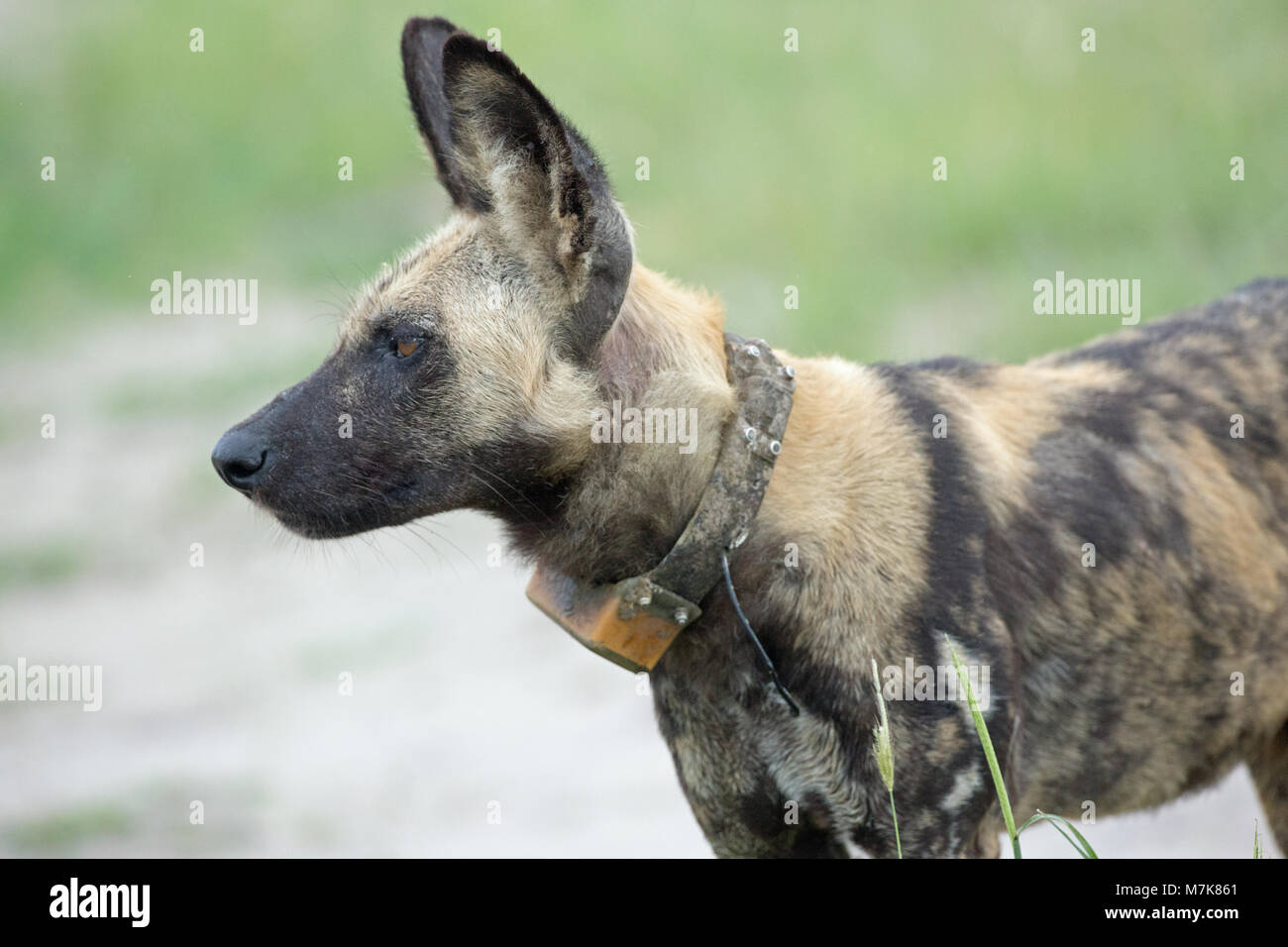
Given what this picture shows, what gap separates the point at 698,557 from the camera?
3.12 metres

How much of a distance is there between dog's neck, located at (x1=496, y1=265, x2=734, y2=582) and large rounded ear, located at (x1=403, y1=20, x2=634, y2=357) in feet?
0.32

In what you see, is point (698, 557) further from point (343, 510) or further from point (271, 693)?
point (271, 693)

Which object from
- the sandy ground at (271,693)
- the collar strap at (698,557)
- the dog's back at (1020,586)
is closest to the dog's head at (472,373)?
the collar strap at (698,557)

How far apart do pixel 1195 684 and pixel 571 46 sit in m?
9.00

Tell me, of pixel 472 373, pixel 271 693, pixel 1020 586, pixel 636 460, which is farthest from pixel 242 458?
pixel 271 693

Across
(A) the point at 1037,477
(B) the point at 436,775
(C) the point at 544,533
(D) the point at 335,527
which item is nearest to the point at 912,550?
(A) the point at 1037,477

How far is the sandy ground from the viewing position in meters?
6.14

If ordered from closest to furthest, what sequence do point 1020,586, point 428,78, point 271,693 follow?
point 1020,586, point 428,78, point 271,693

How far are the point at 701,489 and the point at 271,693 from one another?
15.1 ft

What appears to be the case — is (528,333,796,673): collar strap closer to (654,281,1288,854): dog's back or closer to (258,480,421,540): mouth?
(654,281,1288,854): dog's back

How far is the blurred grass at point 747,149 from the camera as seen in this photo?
32.7 ft

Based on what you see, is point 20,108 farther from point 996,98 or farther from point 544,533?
point 544,533

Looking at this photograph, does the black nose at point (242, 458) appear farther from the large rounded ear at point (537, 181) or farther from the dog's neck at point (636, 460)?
the large rounded ear at point (537, 181)

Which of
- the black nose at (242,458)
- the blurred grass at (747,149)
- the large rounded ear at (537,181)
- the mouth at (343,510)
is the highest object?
the blurred grass at (747,149)
